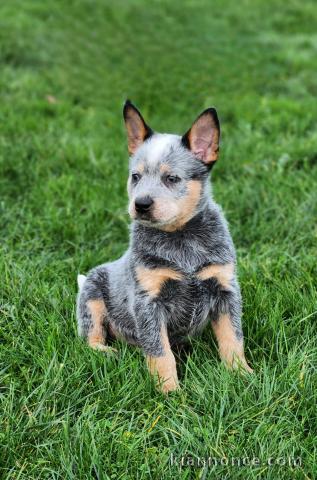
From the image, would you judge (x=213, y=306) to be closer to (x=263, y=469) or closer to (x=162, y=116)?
(x=263, y=469)

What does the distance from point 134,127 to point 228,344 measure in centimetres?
135

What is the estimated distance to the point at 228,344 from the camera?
344 cm

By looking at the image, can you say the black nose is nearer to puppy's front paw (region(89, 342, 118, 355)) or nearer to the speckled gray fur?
the speckled gray fur

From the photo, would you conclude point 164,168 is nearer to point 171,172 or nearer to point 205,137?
point 171,172

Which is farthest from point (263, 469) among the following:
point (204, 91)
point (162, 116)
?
point (204, 91)

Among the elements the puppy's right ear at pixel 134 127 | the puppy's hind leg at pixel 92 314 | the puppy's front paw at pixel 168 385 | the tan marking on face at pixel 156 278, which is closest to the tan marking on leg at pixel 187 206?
the tan marking on face at pixel 156 278

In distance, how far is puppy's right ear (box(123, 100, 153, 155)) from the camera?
11.5 feet

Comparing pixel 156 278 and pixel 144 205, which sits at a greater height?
pixel 144 205

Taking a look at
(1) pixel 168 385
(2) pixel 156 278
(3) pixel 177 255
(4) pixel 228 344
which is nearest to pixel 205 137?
(3) pixel 177 255

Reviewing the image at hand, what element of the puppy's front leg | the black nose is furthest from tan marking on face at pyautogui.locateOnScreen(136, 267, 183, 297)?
the black nose

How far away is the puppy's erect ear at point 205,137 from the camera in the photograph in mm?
3398

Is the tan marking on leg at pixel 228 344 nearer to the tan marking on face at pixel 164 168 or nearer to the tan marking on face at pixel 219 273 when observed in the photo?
the tan marking on face at pixel 219 273

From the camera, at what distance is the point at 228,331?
3457mm

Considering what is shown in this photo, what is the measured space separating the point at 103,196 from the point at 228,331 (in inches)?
104
